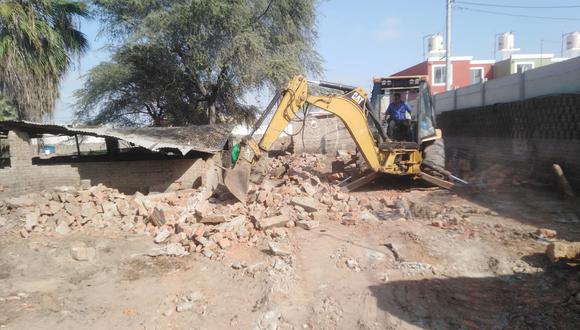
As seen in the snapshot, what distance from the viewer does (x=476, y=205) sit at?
8.65 m

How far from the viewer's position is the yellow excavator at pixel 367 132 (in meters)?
9.33

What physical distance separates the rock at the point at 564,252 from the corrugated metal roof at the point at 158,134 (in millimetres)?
7370

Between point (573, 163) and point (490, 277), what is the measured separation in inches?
206

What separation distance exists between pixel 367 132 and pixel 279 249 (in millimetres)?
4375

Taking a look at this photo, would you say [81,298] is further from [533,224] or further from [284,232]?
[533,224]

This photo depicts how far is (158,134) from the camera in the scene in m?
12.2

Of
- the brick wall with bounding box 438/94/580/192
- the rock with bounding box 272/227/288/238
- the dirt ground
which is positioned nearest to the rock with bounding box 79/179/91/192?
the dirt ground

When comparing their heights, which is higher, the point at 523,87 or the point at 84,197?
the point at 523,87

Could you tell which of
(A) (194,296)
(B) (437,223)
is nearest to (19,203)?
(A) (194,296)

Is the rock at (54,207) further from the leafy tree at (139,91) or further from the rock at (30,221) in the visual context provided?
the leafy tree at (139,91)

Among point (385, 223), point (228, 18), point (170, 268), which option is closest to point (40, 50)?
point (228, 18)

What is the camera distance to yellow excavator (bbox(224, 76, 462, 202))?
933cm

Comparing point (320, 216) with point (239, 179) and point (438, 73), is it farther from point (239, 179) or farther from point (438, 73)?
point (438, 73)

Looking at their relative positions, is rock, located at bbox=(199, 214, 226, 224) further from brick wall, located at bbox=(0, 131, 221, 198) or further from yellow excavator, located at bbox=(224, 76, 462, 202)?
brick wall, located at bbox=(0, 131, 221, 198)
